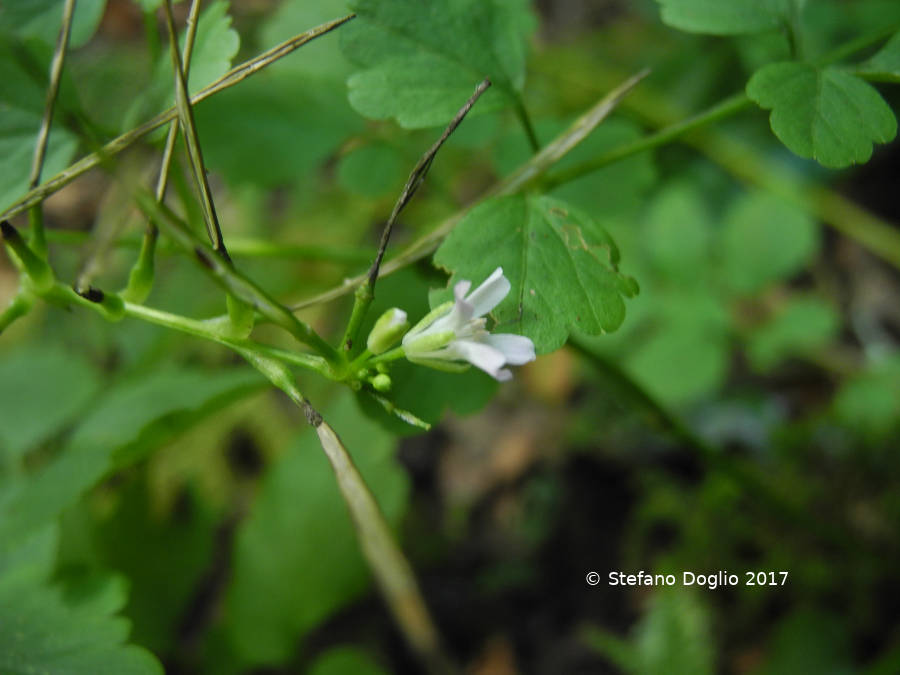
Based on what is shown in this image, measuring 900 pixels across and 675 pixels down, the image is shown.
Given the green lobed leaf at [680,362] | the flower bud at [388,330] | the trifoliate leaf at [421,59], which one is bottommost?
the green lobed leaf at [680,362]

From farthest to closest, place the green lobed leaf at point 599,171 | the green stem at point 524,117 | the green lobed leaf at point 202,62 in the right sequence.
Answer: the green lobed leaf at point 599,171 < the green stem at point 524,117 < the green lobed leaf at point 202,62

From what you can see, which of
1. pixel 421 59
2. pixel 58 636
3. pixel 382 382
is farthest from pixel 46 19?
pixel 58 636

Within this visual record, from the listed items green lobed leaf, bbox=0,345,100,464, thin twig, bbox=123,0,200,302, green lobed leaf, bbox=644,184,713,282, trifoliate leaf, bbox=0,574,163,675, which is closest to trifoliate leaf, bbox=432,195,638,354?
thin twig, bbox=123,0,200,302

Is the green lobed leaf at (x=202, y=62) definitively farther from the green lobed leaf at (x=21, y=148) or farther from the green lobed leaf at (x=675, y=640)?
the green lobed leaf at (x=675, y=640)

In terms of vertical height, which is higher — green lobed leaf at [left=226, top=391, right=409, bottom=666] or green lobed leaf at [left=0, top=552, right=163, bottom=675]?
green lobed leaf at [left=0, top=552, right=163, bottom=675]

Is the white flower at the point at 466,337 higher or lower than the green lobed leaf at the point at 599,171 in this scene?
higher

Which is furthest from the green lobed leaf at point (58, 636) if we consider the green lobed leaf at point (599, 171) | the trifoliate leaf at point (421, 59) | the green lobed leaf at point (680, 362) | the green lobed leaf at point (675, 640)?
the green lobed leaf at point (680, 362)

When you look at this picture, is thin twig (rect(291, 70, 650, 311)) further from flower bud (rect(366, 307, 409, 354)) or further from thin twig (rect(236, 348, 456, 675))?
thin twig (rect(236, 348, 456, 675))
